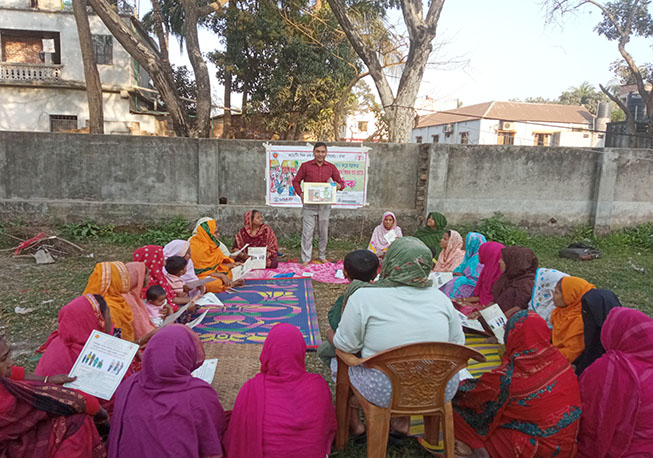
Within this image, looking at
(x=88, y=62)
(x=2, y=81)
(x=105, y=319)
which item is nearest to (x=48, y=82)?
(x=2, y=81)

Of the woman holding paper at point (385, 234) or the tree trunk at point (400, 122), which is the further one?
the tree trunk at point (400, 122)

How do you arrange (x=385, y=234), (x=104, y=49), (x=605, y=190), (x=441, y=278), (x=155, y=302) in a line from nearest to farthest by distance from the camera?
→ (x=155, y=302) → (x=441, y=278) → (x=385, y=234) → (x=605, y=190) → (x=104, y=49)

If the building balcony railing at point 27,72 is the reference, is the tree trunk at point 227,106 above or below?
below

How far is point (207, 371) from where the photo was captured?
333 centimetres

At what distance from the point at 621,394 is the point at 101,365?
2727 millimetres

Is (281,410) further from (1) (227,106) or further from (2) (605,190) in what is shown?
(1) (227,106)

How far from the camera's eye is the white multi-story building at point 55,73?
18406mm

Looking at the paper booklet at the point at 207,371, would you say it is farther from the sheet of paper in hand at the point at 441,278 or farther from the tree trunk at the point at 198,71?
the tree trunk at the point at 198,71

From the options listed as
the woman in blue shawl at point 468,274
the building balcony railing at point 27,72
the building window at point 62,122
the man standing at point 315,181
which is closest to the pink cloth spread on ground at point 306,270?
the man standing at point 315,181

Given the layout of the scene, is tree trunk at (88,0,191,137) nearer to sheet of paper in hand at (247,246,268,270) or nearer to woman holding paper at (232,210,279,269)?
woman holding paper at (232,210,279,269)

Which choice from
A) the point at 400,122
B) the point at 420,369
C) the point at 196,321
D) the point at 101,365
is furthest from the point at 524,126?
the point at 101,365

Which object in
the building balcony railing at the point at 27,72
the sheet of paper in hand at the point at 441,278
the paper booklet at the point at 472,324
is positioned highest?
the building balcony railing at the point at 27,72

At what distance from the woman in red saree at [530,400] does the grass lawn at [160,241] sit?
486 millimetres

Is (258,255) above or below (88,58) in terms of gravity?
below
